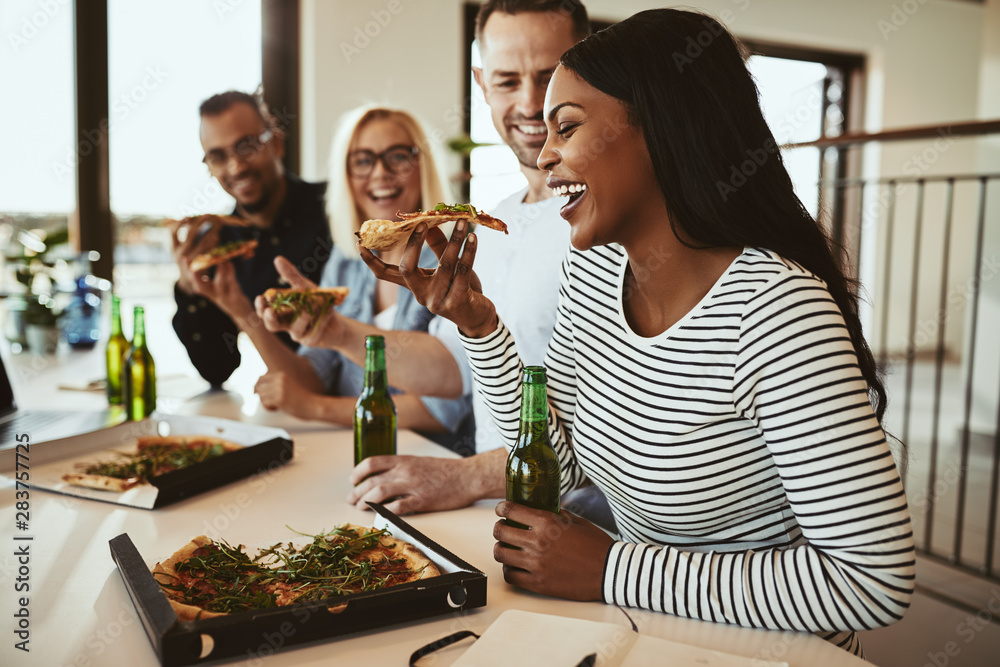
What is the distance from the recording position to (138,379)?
2.04 metres

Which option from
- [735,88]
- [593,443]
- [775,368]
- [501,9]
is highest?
[501,9]

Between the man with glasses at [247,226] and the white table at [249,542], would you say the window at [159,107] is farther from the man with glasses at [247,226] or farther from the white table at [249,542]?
the white table at [249,542]

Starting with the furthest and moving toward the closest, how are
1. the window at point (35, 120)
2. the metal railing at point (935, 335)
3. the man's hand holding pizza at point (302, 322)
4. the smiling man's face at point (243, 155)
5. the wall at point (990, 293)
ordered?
the wall at point (990, 293) < the window at point (35, 120) < the metal railing at point (935, 335) < the smiling man's face at point (243, 155) < the man's hand holding pizza at point (302, 322)

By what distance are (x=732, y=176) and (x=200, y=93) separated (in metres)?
4.82

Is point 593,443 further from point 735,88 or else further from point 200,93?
point 200,93

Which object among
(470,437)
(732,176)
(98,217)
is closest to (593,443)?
(732,176)

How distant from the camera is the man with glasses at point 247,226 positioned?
2.64m

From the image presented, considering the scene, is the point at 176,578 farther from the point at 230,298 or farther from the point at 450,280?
the point at 230,298

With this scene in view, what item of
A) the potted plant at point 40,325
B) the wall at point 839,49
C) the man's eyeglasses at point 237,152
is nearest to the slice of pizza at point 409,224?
the man's eyeglasses at point 237,152

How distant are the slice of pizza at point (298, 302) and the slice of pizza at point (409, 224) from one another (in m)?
0.56

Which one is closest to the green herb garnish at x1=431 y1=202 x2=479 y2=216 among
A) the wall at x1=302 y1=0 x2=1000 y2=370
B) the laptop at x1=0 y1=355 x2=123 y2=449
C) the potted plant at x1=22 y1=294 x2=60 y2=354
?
the laptop at x1=0 y1=355 x2=123 y2=449

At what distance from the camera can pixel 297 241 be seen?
3.00m

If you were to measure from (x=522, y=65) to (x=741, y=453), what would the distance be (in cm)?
105

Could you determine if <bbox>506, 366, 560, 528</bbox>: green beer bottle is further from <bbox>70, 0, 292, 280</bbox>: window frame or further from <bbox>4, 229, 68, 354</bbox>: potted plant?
<bbox>70, 0, 292, 280</bbox>: window frame
